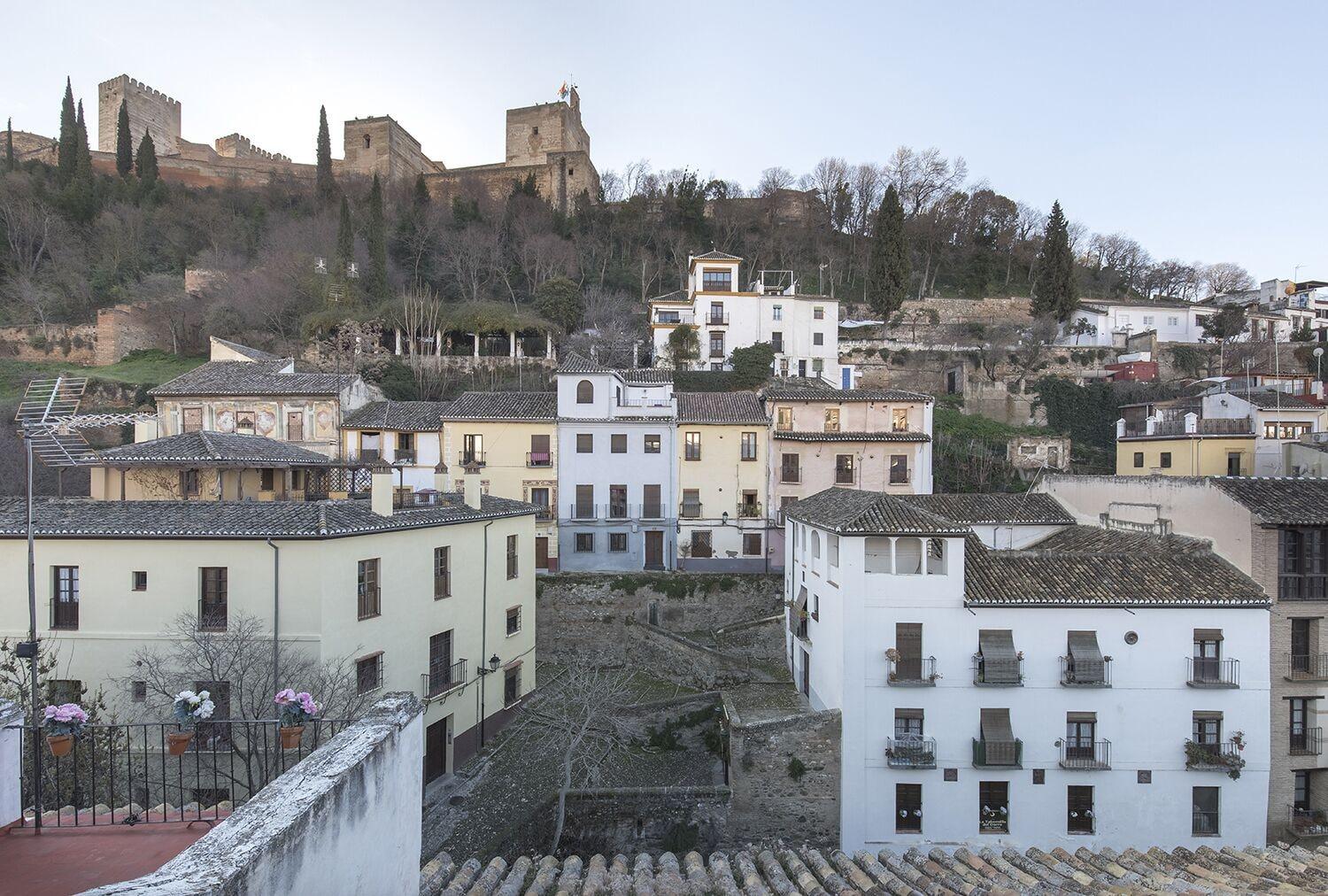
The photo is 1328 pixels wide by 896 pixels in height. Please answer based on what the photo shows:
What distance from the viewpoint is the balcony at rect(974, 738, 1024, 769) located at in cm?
1566

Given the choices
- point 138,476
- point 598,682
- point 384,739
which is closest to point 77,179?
point 138,476

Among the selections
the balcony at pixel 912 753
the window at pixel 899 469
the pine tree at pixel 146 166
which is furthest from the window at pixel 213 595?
the pine tree at pixel 146 166

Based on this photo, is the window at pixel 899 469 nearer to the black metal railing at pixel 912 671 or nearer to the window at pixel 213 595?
the black metal railing at pixel 912 671

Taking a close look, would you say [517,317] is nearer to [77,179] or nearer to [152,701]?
[152,701]

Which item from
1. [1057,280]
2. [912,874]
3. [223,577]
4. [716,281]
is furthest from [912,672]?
[1057,280]

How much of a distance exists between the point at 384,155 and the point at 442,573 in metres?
62.7

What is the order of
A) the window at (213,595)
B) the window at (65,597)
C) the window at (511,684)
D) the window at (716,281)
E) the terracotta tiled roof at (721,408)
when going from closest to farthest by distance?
the window at (213,595), the window at (65,597), the window at (511,684), the terracotta tiled roof at (721,408), the window at (716,281)

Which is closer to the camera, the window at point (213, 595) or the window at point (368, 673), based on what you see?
the window at point (213, 595)

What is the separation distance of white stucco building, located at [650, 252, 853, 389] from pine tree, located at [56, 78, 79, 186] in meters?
48.9

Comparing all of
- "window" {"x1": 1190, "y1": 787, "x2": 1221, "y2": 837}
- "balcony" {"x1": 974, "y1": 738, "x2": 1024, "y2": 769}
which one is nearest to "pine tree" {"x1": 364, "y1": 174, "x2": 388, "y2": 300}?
"balcony" {"x1": 974, "y1": 738, "x2": 1024, "y2": 769}

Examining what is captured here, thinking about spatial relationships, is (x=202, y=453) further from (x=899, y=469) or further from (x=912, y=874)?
(x=899, y=469)

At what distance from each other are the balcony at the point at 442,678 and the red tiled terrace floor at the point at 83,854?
11547 millimetres

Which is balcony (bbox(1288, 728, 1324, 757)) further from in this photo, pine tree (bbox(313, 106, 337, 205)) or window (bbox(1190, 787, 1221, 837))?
pine tree (bbox(313, 106, 337, 205))

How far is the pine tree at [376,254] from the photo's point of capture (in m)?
43.3
